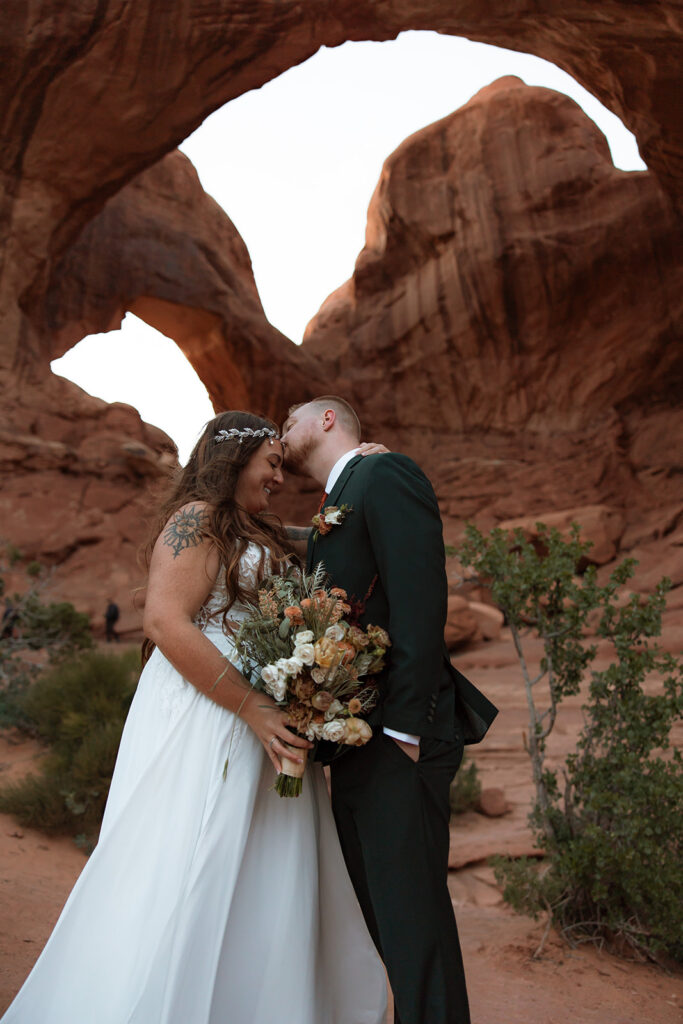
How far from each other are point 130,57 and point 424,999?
35.8ft

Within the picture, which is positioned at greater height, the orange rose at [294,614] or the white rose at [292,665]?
the orange rose at [294,614]

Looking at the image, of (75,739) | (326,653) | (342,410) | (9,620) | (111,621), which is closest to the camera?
(326,653)

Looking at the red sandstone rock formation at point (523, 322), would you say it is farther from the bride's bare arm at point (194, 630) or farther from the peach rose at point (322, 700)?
the peach rose at point (322, 700)

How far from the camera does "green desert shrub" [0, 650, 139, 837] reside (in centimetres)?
552

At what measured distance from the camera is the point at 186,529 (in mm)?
2230

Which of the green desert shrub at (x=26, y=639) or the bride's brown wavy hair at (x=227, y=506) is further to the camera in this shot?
the green desert shrub at (x=26, y=639)

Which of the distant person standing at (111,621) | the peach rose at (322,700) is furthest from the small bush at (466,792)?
the distant person standing at (111,621)

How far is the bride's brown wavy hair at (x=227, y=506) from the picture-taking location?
2.25m

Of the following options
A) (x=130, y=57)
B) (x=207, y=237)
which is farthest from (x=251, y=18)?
(x=207, y=237)

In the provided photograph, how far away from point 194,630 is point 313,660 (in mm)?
401

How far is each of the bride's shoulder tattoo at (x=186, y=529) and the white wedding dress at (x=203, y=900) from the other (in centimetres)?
16

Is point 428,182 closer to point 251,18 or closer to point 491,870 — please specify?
point 251,18

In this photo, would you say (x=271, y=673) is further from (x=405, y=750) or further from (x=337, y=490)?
(x=337, y=490)

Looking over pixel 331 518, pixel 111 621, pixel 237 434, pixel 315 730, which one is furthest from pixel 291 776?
pixel 111 621
